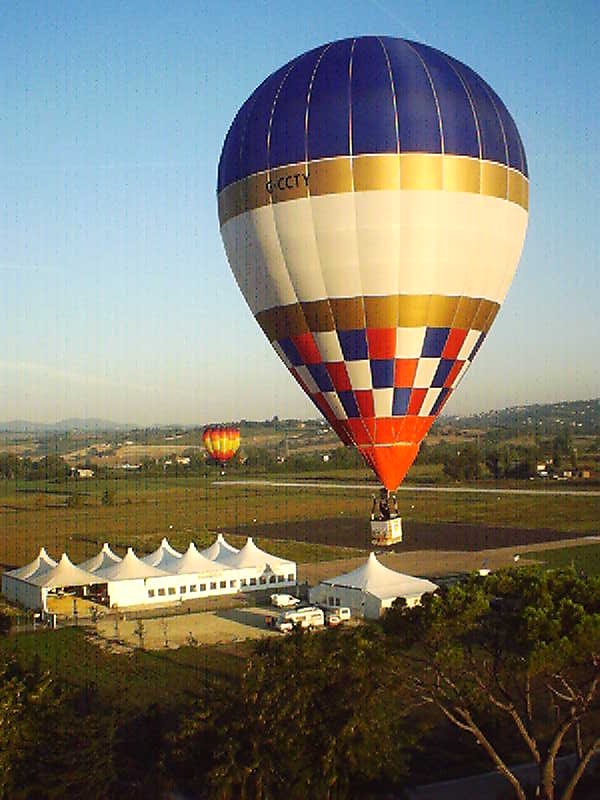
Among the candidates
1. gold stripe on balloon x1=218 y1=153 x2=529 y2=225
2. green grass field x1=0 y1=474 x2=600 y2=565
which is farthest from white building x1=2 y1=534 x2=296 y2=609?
gold stripe on balloon x1=218 y1=153 x2=529 y2=225

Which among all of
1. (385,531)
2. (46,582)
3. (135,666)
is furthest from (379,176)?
(46,582)

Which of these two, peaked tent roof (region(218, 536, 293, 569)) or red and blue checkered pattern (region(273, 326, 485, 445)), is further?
peaked tent roof (region(218, 536, 293, 569))

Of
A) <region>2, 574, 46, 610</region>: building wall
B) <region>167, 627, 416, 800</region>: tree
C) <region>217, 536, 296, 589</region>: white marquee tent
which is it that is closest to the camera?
<region>167, 627, 416, 800</region>: tree

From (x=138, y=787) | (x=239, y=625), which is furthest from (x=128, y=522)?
→ (x=138, y=787)

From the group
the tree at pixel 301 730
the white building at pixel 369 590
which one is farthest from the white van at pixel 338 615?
the tree at pixel 301 730

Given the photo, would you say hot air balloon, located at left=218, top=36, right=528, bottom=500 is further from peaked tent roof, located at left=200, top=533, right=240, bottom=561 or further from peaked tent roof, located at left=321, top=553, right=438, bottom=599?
peaked tent roof, located at left=200, top=533, right=240, bottom=561

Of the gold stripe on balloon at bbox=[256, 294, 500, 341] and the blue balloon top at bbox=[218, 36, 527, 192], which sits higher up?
the blue balloon top at bbox=[218, 36, 527, 192]

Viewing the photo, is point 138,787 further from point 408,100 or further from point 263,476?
point 263,476

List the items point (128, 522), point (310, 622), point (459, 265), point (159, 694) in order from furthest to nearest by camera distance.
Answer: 1. point (128, 522)
2. point (310, 622)
3. point (459, 265)
4. point (159, 694)
